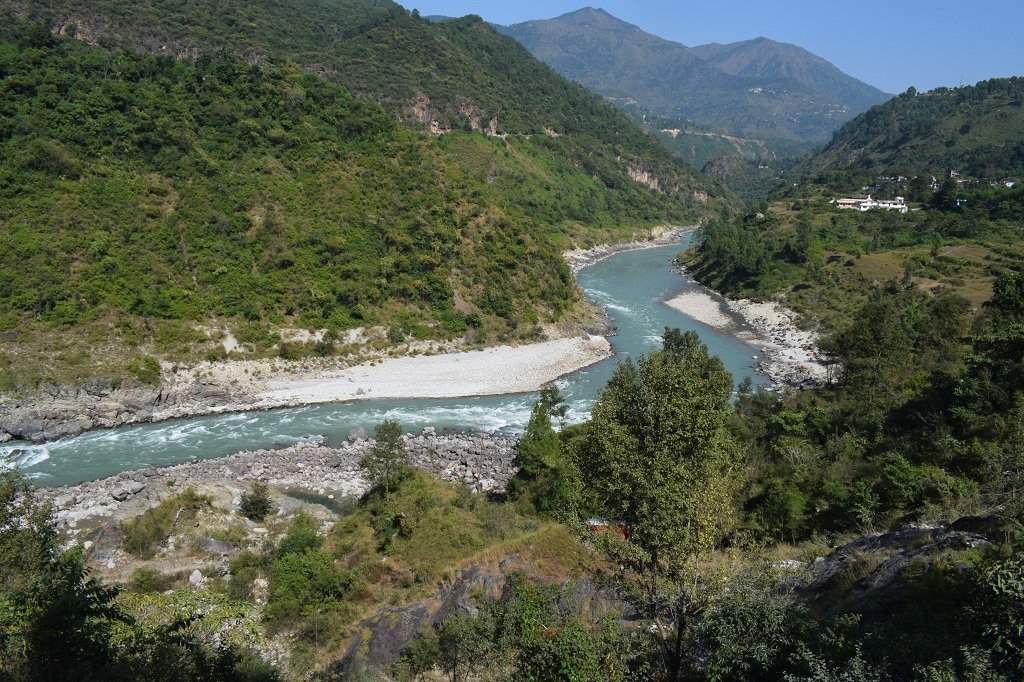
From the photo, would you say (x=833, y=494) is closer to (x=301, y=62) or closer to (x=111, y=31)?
(x=111, y=31)

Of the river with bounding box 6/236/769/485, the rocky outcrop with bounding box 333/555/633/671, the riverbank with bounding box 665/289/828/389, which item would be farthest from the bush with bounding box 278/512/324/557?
the riverbank with bounding box 665/289/828/389

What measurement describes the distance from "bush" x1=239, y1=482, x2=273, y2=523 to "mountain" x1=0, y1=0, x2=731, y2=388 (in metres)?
14.3

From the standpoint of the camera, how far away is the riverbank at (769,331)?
Result: 36438 millimetres

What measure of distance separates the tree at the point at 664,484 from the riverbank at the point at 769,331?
94.0ft

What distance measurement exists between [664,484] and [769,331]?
145ft

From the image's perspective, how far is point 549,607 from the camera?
865 centimetres

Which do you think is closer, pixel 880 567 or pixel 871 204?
pixel 880 567

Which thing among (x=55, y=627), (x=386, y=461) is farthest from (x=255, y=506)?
(x=55, y=627)

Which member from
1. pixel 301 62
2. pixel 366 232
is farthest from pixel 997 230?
pixel 301 62

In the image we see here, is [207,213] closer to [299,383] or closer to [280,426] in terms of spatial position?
[299,383]

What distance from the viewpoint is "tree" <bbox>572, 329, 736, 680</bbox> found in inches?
276

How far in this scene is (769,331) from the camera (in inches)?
1859

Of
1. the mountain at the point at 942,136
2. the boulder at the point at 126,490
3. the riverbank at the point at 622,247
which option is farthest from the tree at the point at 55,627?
the mountain at the point at 942,136

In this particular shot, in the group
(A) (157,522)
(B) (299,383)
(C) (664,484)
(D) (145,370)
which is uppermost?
(C) (664,484)
